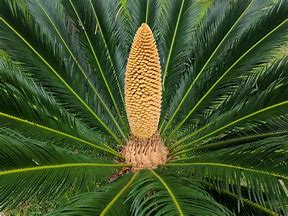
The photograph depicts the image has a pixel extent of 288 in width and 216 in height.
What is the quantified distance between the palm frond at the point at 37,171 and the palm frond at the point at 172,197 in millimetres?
376

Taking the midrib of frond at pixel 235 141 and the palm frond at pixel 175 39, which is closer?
the midrib of frond at pixel 235 141

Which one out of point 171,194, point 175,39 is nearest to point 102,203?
point 171,194

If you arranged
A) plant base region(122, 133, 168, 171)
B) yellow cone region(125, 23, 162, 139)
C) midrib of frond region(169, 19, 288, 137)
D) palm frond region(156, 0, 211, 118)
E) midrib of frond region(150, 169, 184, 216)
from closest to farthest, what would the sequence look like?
midrib of frond region(150, 169, 184, 216)
yellow cone region(125, 23, 162, 139)
plant base region(122, 133, 168, 171)
midrib of frond region(169, 19, 288, 137)
palm frond region(156, 0, 211, 118)

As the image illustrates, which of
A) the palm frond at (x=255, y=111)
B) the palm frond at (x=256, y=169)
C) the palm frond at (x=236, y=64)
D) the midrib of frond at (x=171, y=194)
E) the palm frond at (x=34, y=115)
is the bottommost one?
the midrib of frond at (x=171, y=194)

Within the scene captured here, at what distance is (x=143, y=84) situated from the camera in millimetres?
3385

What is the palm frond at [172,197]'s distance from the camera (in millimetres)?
2453

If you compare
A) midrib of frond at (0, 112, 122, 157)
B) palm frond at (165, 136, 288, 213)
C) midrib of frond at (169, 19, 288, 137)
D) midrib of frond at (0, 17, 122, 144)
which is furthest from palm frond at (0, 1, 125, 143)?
palm frond at (165, 136, 288, 213)

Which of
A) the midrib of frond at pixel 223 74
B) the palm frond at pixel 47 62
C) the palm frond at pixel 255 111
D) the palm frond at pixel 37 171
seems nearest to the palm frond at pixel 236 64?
the midrib of frond at pixel 223 74

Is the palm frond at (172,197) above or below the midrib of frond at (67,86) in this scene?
below

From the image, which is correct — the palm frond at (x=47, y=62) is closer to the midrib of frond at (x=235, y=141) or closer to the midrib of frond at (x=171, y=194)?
the midrib of frond at (x=235, y=141)

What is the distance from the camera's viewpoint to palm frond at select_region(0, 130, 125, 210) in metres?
2.63

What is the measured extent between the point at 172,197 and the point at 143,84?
101 centimetres

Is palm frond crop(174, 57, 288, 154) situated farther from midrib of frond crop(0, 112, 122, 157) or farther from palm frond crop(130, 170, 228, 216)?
palm frond crop(130, 170, 228, 216)

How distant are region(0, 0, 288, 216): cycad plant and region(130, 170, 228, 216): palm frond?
10mm
